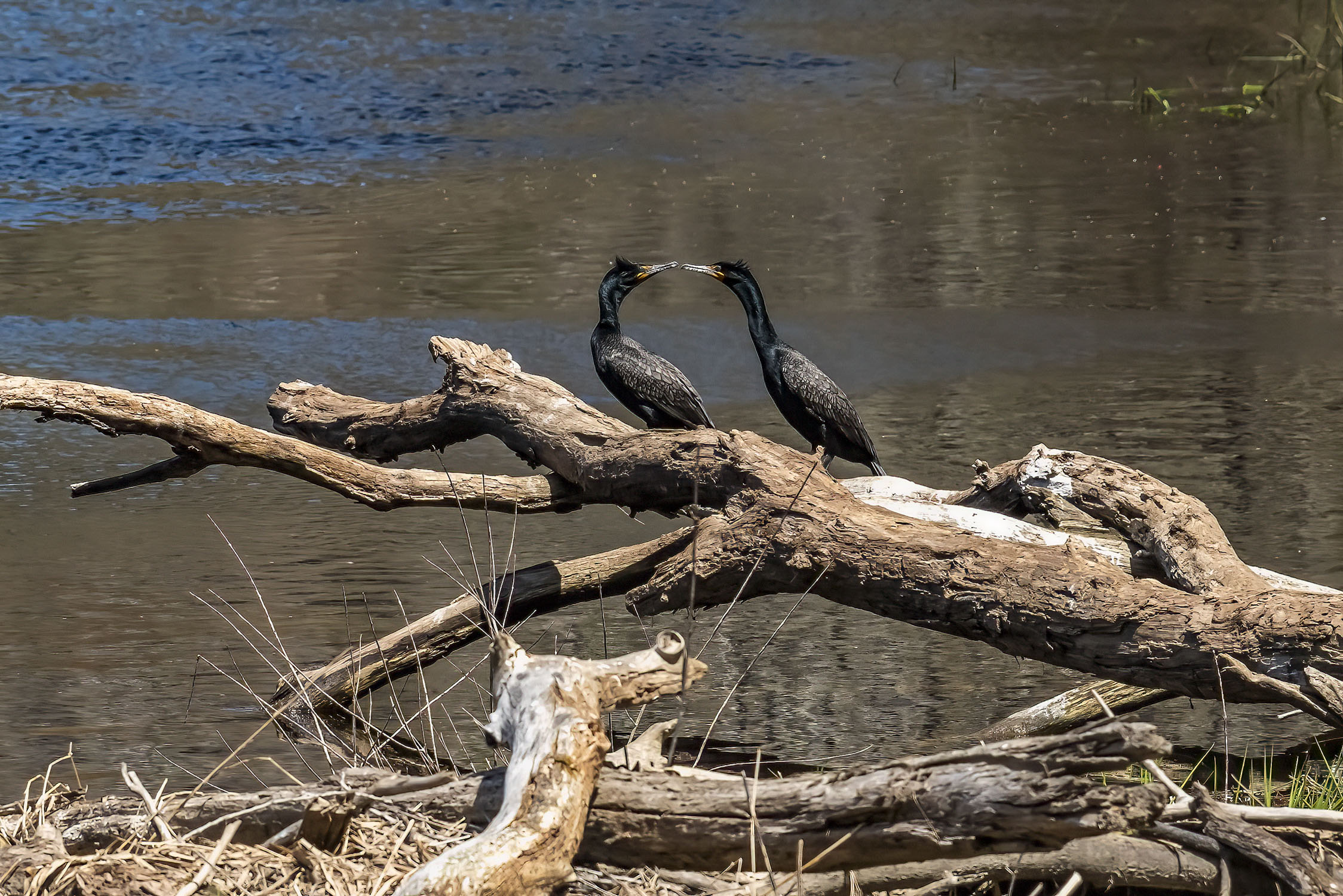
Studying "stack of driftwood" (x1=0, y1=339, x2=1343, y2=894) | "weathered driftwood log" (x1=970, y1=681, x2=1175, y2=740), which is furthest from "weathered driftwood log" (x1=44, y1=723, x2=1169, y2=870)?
"weathered driftwood log" (x1=970, y1=681, x2=1175, y2=740)

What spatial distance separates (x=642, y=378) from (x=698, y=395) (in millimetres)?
333

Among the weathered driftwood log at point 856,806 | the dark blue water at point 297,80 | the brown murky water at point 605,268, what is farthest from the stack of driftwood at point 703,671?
the dark blue water at point 297,80

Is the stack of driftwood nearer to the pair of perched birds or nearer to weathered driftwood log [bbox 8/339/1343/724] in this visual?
weathered driftwood log [bbox 8/339/1343/724]

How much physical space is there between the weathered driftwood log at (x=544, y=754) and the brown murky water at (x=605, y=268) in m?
1.57

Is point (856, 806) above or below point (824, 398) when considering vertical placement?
above

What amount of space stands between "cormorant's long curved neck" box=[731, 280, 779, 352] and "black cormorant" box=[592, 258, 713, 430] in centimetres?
34

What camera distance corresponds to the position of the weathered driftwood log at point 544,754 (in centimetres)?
221

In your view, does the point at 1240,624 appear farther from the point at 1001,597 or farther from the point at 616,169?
the point at 616,169

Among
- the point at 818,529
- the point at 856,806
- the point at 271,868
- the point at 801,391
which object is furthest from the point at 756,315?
the point at 856,806

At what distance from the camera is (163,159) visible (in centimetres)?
1424

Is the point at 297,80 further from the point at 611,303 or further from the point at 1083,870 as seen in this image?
the point at 1083,870

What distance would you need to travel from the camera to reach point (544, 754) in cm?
240

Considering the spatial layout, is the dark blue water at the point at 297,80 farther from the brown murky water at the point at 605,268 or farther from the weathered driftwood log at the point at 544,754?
the weathered driftwood log at the point at 544,754

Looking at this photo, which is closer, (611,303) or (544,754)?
(544,754)
